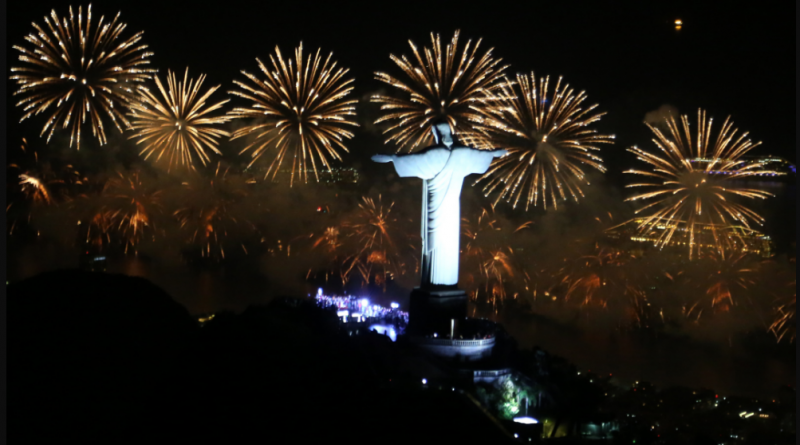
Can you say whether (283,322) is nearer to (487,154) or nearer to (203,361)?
(203,361)

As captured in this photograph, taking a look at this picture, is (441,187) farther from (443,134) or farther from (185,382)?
(185,382)

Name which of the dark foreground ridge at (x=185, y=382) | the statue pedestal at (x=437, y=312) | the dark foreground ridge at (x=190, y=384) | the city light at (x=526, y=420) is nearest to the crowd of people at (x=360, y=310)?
the statue pedestal at (x=437, y=312)

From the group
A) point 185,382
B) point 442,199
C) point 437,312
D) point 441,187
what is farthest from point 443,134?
point 185,382

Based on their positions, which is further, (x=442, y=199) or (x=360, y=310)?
(x=360, y=310)

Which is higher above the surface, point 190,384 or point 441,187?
point 441,187

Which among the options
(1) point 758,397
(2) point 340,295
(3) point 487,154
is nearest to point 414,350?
(3) point 487,154

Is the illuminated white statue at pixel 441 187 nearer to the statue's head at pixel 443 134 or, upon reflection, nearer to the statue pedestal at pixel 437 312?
the statue's head at pixel 443 134
